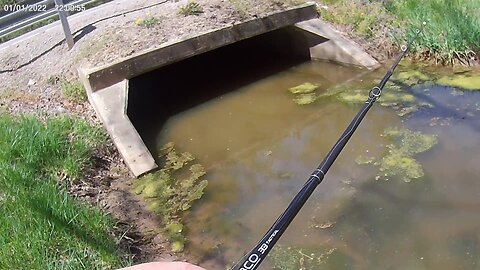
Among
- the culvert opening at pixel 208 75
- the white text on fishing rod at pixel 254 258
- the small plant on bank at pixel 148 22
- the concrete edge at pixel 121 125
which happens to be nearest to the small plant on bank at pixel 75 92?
the concrete edge at pixel 121 125

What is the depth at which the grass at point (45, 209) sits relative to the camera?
10.2 ft

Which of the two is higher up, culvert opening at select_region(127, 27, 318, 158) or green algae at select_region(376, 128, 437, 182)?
green algae at select_region(376, 128, 437, 182)

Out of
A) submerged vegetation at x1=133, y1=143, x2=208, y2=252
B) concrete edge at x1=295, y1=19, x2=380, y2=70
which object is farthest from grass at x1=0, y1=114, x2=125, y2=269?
concrete edge at x1=295, y1=19, x2=380, y2=70

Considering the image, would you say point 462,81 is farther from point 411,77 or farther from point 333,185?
point 333,185

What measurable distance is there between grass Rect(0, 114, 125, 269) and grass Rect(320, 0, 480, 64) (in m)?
3.99

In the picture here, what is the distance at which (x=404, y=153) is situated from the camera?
15.2ft

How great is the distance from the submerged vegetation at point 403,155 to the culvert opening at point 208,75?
233 cm

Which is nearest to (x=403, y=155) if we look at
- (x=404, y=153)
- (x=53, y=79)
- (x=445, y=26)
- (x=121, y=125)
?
(x=404, y=153)

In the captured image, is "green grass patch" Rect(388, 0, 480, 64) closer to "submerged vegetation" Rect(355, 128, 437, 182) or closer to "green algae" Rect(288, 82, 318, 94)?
"green algae" Rect(288, 82, 318, 94)

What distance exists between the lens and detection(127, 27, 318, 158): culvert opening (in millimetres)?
6309

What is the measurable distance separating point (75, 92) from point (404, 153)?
329 centimetres

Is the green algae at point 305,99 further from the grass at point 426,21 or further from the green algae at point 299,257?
the green algae at point 299,257

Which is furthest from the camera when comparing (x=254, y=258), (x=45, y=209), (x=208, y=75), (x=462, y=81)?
(x=208, y=75)

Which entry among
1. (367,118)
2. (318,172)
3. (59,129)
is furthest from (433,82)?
(318,172)
